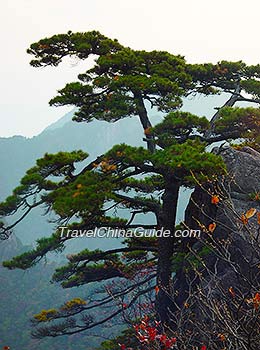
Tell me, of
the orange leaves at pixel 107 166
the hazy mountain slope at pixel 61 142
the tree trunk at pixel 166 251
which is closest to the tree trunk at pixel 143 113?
the tree trunk at pixel 166 251

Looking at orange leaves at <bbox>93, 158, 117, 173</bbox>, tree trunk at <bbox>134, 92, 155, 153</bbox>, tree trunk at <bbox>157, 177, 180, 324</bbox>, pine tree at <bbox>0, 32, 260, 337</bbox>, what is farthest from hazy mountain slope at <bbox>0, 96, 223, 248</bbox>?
orange leaves at <bbox>93, 158, 117, 173</bbox>

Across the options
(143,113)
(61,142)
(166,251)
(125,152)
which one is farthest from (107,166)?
(61,142)

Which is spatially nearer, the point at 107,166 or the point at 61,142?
the point at 107,166

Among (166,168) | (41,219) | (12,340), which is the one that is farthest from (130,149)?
(41,219)

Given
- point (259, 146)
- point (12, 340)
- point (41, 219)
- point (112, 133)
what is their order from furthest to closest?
point (112, 133) < point (41, 219) < point (12, 340) < point (259, 146)

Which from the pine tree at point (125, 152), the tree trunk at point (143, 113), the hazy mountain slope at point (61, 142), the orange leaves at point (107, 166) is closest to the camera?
the pine tree at point (125, 152)

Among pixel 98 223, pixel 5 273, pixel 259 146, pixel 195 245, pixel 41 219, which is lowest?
pixel 195 245

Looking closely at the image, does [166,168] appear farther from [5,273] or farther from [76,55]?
[5,273]

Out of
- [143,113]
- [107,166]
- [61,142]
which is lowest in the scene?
[107,166]

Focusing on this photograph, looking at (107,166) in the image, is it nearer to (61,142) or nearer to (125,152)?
(125,152)

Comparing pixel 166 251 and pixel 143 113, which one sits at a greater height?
pixel 143 113

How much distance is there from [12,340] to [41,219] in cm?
6095

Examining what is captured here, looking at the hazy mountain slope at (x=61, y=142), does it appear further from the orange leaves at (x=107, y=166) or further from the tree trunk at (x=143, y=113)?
the orange leaves at (x=107, y=166)

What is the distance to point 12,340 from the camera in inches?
1344
